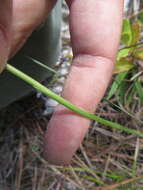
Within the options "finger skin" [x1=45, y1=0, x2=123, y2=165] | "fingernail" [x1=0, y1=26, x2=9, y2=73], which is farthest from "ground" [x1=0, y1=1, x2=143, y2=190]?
"fingernail" [x1=0, y1=26, x2=9, y2=73]

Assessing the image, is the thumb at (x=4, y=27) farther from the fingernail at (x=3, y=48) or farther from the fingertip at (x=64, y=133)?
the fingertip at (x=64, y=133)

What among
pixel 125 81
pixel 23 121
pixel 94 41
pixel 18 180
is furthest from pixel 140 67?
pixel 18 180

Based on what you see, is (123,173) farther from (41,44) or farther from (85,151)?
(41,44)

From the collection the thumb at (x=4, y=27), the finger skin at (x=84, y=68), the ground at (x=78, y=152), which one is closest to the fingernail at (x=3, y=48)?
the thumb at (x=4, y=27)

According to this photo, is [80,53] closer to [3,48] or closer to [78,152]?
[3,48]

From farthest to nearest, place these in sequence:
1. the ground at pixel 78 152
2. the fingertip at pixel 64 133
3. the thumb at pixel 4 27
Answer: the ground at pixel 78 152, the fingertip at pixel 64 133, the thumb at pixel 4 27

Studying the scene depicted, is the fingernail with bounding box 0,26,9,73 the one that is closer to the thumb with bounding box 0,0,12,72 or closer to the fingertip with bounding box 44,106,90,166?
the thumb with bounding box 0,0,12,72
